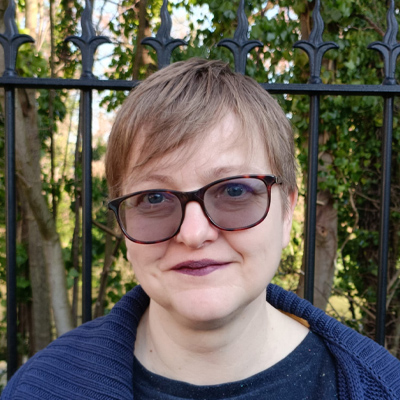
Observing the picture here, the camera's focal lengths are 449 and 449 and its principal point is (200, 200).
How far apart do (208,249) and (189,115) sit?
0.33 metres

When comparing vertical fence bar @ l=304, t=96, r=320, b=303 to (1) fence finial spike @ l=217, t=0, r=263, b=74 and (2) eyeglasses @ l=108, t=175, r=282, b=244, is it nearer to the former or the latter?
(1) fence finial spike @ l=217, t=0, r=263, b=74

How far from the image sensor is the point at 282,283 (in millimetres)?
4570

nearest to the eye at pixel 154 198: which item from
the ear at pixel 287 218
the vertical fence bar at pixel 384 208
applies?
the ear at pixel 287 218

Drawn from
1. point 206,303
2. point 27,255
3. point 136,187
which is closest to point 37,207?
point 27,255

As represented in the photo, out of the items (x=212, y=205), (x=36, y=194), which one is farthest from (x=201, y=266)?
(x=36, y=194)

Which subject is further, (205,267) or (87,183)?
(87,183)

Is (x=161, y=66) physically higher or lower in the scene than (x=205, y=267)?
higher

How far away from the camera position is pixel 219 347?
119cm

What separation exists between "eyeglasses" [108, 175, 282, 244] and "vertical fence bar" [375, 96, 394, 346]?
0.75 metres

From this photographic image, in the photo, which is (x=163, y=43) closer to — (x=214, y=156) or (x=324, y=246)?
(x=214, y=156)

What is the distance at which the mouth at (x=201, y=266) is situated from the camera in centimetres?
107

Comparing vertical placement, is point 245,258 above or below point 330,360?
above

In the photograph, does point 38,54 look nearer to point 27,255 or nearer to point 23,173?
point 23,173

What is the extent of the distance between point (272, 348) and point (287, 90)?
35.9 inches
